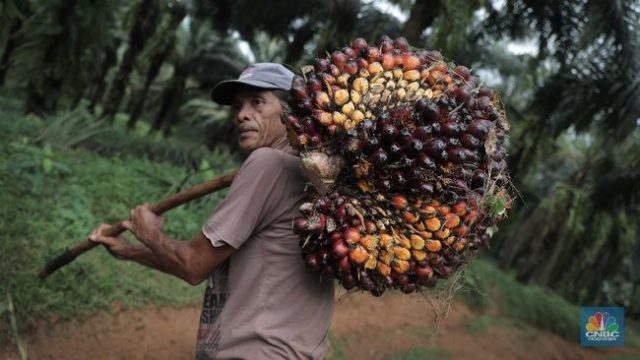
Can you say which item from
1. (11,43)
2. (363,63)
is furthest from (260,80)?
(11,43)

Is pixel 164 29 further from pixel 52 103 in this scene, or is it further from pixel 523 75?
pixel 523 75

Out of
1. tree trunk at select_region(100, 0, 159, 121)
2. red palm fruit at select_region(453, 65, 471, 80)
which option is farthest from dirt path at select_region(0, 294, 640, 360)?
tree trunk at select_region(100, 0, 159, 121)

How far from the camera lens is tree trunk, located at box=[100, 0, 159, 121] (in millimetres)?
11242

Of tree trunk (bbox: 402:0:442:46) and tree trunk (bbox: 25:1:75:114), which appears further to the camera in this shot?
tree trunk (bbox: 25:1:75:114)

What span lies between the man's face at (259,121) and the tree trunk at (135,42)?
31.2 ft

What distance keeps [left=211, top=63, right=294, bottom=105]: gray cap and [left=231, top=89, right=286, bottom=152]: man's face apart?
5cm

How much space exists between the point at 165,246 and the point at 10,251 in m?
3.27

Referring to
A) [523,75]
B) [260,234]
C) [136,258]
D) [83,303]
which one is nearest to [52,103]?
[83,303]

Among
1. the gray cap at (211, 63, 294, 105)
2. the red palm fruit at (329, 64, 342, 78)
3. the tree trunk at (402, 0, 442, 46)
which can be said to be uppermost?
the tree trunk at (402, 0, 442, 46)

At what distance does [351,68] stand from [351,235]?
0.53 metres

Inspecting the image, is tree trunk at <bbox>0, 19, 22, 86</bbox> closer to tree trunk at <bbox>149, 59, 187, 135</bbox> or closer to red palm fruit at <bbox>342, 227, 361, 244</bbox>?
tree trunk at <bbox>149, 59, 187, 135</bbox>

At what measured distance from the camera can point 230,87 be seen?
220 centimetres

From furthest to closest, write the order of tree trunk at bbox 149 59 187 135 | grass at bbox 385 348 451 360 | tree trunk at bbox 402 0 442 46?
tree trunk at bbox 149 59 187 135
tree trunk at bbox 402 0 442 46
grass at bbox 385 348 451 360

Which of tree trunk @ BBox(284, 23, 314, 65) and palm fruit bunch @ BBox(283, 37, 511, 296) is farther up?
tree trunk @ BBox(284, 23, 314, 65)
